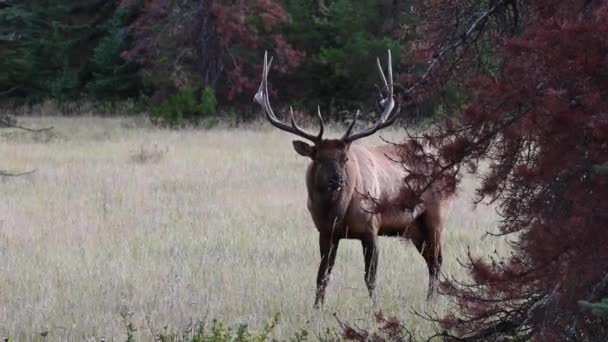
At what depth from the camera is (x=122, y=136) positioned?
21891 mm

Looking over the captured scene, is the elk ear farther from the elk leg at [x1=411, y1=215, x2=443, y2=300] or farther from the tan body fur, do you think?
the elk leg at [x1=411, y1=215, x2=443, y2=300]

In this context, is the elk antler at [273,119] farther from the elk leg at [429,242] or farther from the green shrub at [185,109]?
the green shrub at [185,109]

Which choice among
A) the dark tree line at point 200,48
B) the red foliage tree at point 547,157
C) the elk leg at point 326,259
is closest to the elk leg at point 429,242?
the elk leg at point 326,259

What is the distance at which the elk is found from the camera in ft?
24.9

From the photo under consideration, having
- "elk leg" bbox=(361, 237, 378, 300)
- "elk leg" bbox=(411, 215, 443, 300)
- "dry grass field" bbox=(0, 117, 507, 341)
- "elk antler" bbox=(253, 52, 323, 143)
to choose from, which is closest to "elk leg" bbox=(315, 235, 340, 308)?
"dry grass field" bbox=(0, 117, 507, 341)

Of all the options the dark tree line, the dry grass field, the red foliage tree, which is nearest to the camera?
the red foliage tree

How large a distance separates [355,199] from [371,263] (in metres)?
0.51

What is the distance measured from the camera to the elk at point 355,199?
7590 millimetres

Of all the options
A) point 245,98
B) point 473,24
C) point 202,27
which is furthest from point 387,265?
point 245,98

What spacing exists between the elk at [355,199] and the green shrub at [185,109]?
17950mm

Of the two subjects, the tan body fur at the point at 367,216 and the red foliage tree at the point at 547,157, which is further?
the tan body fur at the point at 367,216

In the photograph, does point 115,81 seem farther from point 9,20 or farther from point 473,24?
point 473,24

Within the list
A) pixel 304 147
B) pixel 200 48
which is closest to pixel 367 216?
pixel 304 147

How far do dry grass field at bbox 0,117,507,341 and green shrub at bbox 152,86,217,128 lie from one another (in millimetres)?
9337
